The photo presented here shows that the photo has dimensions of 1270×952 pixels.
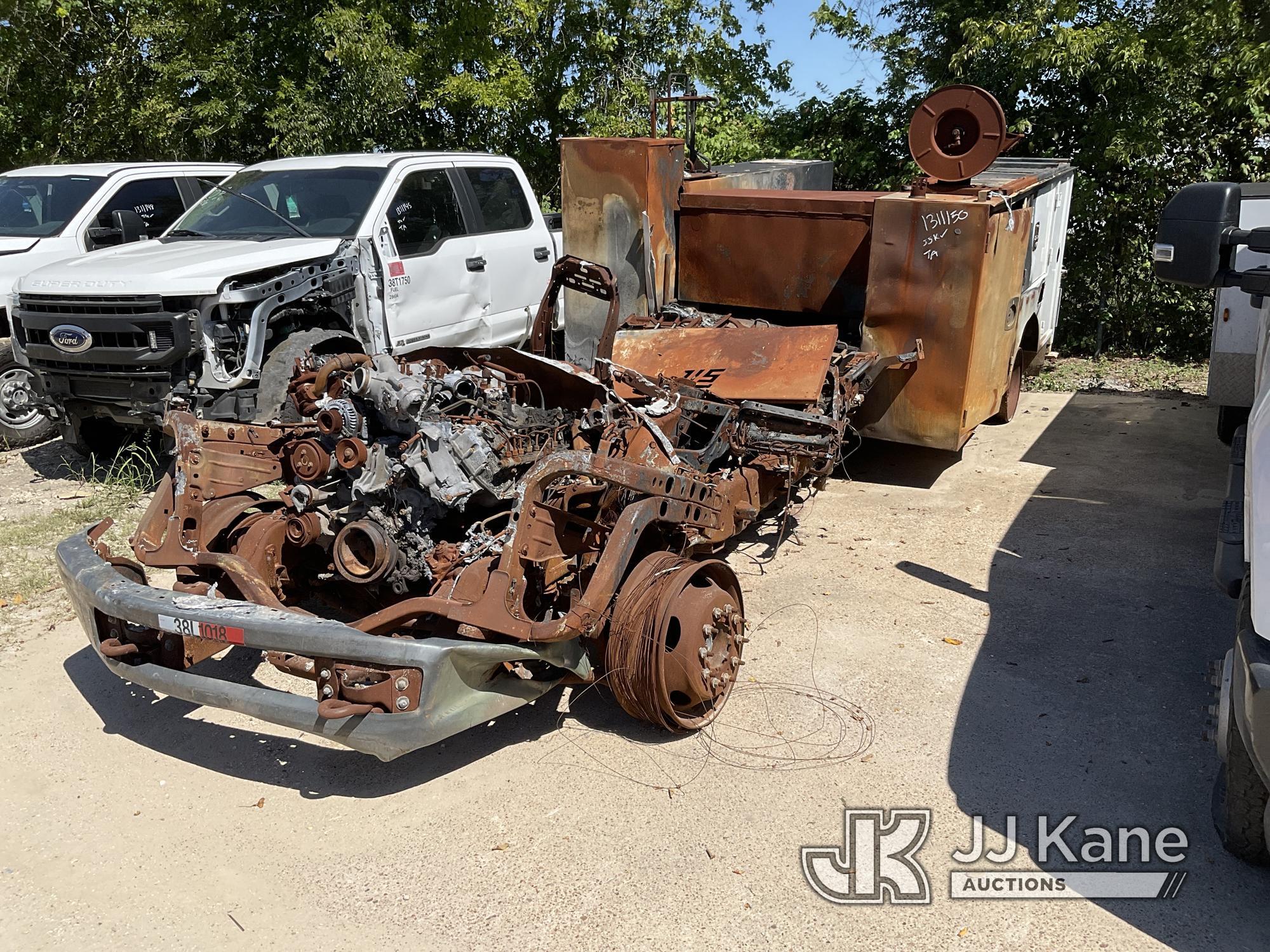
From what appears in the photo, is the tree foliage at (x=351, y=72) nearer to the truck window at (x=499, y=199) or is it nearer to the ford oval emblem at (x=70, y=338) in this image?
the truck window at (x=499, y=199)

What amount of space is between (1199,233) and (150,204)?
891 centimetres

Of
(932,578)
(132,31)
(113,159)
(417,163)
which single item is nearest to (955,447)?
(932,578)

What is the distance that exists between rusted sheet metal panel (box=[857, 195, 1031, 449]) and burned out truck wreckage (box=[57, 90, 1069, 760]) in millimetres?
43

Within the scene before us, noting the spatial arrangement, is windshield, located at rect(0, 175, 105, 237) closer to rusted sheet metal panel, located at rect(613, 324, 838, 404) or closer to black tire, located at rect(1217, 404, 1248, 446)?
rusted sheet metal panel, located at rect(613, 324, 838, 404)

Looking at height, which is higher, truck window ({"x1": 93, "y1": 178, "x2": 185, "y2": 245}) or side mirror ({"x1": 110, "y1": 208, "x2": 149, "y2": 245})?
truck window ({"x1": 93, "y1": 178, "x2": 185, "y2": 245})

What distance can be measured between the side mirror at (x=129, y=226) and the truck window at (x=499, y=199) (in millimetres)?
2833

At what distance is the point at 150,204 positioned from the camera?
9.33 meters

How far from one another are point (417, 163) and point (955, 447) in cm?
448

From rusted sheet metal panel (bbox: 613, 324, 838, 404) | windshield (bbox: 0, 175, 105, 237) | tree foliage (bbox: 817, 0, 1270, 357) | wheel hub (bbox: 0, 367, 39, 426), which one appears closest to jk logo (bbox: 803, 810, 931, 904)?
rusted sheet metal panel (bbox: 613, 324, 838, 404)

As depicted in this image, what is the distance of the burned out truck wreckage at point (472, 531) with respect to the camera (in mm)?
3387

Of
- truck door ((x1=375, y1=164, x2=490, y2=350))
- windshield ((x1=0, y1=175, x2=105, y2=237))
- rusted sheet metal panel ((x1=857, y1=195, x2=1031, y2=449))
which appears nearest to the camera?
rusted sheet metal panel ((x1=857, y1=195, x2=1031, y2=449))

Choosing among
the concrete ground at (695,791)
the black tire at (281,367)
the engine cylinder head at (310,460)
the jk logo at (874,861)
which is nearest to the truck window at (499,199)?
the black tire at (281,367)

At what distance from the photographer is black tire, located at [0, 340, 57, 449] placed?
315 inches

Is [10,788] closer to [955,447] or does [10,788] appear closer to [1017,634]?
[1017,634]
